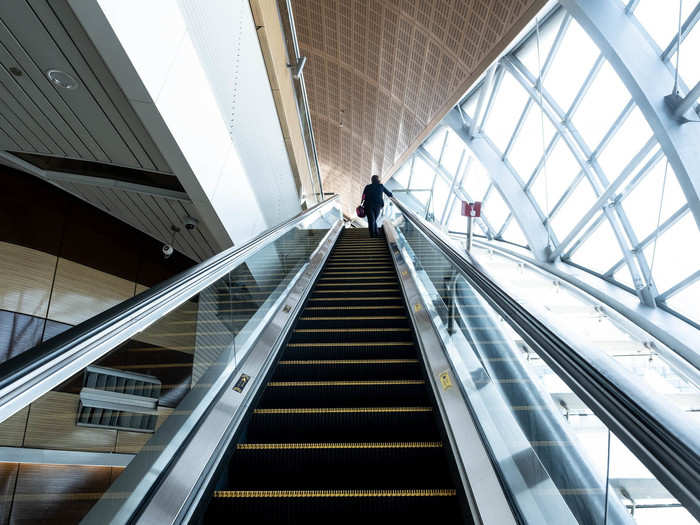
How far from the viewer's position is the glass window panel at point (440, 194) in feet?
57.2

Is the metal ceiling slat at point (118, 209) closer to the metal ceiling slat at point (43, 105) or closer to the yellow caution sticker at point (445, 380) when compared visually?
the metal ceiling slat at point (43, 105)

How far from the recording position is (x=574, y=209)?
34.1 ft

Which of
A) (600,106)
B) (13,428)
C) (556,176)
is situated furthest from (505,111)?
(13,428)

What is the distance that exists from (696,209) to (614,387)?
22.6ft

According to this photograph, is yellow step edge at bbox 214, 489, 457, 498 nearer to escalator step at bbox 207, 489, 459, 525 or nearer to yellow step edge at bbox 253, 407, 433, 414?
escalator step at bbox 207, 489, 459, 525

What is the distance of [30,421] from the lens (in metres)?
1.16

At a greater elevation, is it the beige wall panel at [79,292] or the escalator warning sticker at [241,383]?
the beige wall panel at [79,292]

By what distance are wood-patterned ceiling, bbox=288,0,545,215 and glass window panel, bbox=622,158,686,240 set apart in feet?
11.2

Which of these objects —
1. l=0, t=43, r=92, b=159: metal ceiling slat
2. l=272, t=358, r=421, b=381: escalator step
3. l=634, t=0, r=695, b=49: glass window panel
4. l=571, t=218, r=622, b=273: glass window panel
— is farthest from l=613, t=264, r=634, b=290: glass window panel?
l=0, t=43, r=92, b=159: metal ceiling slat

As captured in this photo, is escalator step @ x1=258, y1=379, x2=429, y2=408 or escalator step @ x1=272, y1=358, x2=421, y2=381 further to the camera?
escalator step @ x1=272, y1=358, x2=421, y2=381

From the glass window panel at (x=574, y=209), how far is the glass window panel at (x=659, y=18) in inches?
134

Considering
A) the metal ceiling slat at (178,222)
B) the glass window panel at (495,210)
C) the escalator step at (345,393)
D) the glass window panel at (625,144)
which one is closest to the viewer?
the escalator step at (345,393)

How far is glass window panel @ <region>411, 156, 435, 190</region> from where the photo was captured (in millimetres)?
18797

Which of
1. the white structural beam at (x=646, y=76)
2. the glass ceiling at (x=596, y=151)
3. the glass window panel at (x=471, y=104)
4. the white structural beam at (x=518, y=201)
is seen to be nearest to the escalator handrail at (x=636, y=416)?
the white structural beam at (x=646, y=76)
